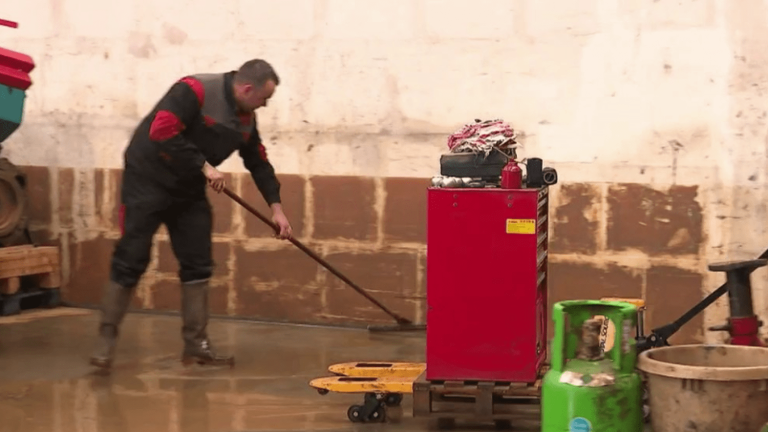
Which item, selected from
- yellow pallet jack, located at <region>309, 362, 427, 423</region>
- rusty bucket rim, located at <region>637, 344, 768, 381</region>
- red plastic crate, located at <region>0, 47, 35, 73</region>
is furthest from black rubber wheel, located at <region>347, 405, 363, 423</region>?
red plastic crate, located at <region>0, 47, 35, 73</region>

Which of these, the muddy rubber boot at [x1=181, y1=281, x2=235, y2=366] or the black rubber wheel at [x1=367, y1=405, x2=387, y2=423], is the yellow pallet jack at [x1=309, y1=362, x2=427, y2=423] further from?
the muddy rubber boot at [x1=181, y1=281, x2=235, y2=366]

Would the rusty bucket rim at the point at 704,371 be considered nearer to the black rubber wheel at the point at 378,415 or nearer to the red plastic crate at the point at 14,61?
the black rubber wheel at the point at 378,415

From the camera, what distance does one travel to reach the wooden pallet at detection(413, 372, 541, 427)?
503cm

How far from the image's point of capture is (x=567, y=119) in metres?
6.96

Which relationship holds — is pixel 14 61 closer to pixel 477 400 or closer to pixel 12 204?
pixel 12 204

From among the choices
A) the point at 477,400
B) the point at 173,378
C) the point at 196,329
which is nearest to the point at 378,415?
the point at 477,400

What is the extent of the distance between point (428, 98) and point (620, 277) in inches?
63.6

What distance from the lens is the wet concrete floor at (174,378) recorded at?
5293 millimetres

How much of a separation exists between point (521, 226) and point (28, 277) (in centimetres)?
456

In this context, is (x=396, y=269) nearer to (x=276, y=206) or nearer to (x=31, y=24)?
(x=276, y=206)

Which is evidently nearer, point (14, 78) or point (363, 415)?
point (363, 415)

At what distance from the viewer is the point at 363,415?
5.21m

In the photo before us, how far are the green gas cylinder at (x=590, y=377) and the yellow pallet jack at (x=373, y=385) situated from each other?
841 millimetres

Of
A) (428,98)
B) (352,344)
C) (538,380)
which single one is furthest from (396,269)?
(538,380)
